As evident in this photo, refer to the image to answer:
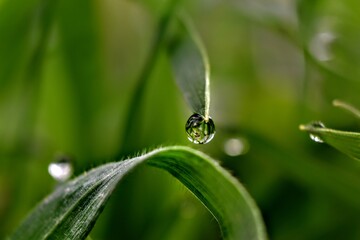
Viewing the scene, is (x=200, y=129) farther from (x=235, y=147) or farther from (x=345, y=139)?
(x=235, y=147)

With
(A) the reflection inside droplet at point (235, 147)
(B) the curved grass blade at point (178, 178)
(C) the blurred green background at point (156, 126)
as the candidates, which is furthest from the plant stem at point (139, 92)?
(B) the curved grass blade at point (178, 178)

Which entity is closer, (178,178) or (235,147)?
(178,178)

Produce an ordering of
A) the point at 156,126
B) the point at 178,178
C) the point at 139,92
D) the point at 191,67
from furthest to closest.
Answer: the point at 156,126 → the point at 139,92 → the point at 191,67 → the point at 178,178

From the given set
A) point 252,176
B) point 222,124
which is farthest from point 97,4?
point 252,176

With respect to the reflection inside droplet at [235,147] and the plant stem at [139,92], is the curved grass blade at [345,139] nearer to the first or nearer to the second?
the plant stem at [139,92]

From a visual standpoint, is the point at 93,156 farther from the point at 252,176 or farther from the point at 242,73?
the point at 242,73

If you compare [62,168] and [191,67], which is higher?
[191,67]

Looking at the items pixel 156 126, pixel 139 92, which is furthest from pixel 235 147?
pixel 139 92
